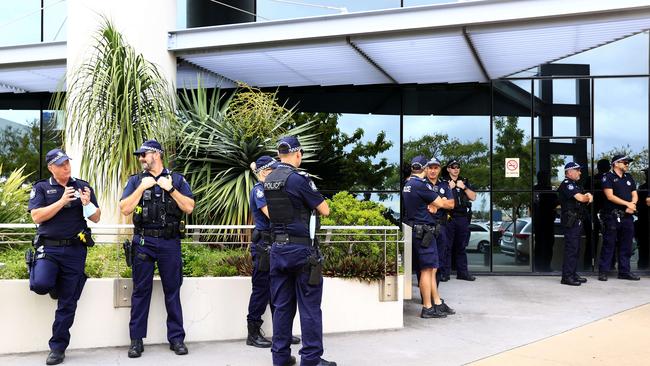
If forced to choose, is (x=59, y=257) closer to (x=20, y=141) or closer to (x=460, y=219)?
(x=460, y=219)

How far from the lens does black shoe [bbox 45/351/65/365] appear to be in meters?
4.93

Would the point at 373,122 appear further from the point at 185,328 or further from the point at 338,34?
the point at 185,328

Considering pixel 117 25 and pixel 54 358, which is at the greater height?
pixel 117 25

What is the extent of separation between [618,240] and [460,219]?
2.44 m

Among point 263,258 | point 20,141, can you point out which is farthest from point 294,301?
point 20,141

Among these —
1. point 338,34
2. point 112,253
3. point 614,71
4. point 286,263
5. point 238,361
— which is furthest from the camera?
point 614,71

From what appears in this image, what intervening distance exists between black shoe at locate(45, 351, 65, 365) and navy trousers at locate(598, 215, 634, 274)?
7.60 m

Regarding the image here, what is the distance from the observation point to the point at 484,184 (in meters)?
9.76

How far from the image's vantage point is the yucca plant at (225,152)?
7066 millimetres

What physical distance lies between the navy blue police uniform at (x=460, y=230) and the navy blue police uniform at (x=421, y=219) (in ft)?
7.84

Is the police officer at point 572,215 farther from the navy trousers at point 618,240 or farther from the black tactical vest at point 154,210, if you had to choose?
the black tactical vest at point 154,210

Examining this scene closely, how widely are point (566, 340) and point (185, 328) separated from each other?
3.68 metres

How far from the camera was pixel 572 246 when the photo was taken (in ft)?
27.8

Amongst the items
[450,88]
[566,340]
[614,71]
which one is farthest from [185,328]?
[614,71]
